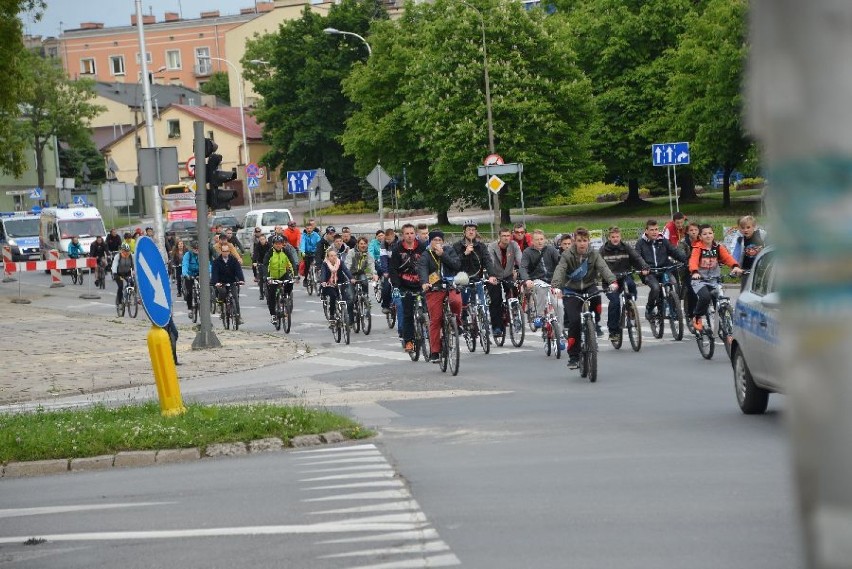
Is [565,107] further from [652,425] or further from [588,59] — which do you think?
[652,425]

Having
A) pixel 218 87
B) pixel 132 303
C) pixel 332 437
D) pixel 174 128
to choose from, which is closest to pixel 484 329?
pixel 332 437

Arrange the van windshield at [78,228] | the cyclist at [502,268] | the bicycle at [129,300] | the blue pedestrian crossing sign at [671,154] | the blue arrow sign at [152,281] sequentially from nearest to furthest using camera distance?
the blue arrow sign at [152,281]
the cyclist at [502,268]
the blue pedestrian crossing sign at [671,154]
the bicycle at [129,300]
the van windshield at [78,228]

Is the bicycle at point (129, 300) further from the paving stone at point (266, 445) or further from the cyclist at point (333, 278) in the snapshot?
the paving stone at point (266, 445)

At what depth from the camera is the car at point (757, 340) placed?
39.9 feet

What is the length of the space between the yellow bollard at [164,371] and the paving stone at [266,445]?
135 cm

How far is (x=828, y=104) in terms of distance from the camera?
5.00 ft

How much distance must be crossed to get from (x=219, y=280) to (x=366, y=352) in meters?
7.49

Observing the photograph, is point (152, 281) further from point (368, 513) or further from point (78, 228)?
point (78, 228)

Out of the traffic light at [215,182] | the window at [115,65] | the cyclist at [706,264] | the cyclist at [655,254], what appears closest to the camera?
the cyclist at [706,264]

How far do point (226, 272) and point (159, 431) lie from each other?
60.1ft

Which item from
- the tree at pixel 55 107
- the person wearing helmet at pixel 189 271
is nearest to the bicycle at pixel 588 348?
the person wearing helmet at pixel 189 271

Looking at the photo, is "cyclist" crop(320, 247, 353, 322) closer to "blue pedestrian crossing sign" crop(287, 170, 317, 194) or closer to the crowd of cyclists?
the crowd of cyclists

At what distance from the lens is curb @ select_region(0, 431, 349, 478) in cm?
1258

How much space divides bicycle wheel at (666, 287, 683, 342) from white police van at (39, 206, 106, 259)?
4206 cm
